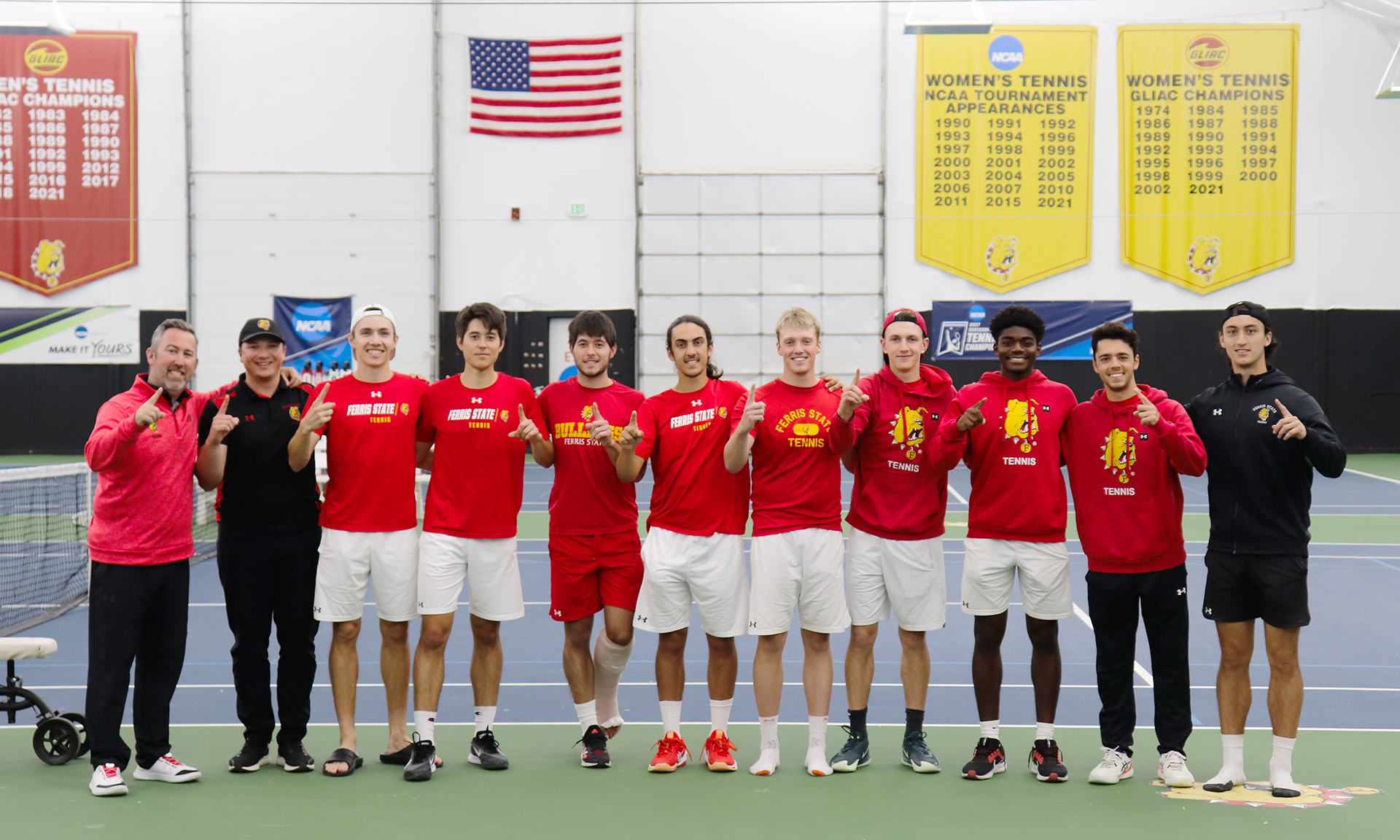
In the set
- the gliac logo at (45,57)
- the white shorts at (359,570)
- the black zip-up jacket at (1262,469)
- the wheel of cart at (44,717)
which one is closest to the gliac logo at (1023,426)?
the black zip-up jacket at (1262,469)

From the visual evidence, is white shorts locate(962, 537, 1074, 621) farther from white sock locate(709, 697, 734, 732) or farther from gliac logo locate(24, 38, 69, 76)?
gliac logo locate(24, 38, 69, 76)

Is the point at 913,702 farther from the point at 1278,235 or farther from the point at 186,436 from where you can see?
the point at 1278,235

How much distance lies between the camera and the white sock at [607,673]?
5.60 m

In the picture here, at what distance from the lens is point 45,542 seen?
11609 millimetres

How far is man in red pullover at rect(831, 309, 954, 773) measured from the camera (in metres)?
5.36

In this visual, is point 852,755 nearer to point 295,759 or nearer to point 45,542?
point 295,759

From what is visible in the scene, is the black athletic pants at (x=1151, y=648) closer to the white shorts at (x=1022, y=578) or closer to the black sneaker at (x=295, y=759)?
the white shorts at (x=1022, y=578)

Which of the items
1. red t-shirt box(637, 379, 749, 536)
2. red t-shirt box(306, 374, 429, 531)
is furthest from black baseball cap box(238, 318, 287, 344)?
red t-shirt box(637, 379, 749, 536)

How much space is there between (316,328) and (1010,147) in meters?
13.9

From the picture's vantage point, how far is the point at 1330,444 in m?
4.81

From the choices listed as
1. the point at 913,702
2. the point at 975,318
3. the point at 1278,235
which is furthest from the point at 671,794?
the point at 1278,235

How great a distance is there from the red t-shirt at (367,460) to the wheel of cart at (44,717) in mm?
1613

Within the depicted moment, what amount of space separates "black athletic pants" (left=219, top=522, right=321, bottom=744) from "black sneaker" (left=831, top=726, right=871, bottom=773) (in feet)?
8.49

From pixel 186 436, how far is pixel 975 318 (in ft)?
59.4
